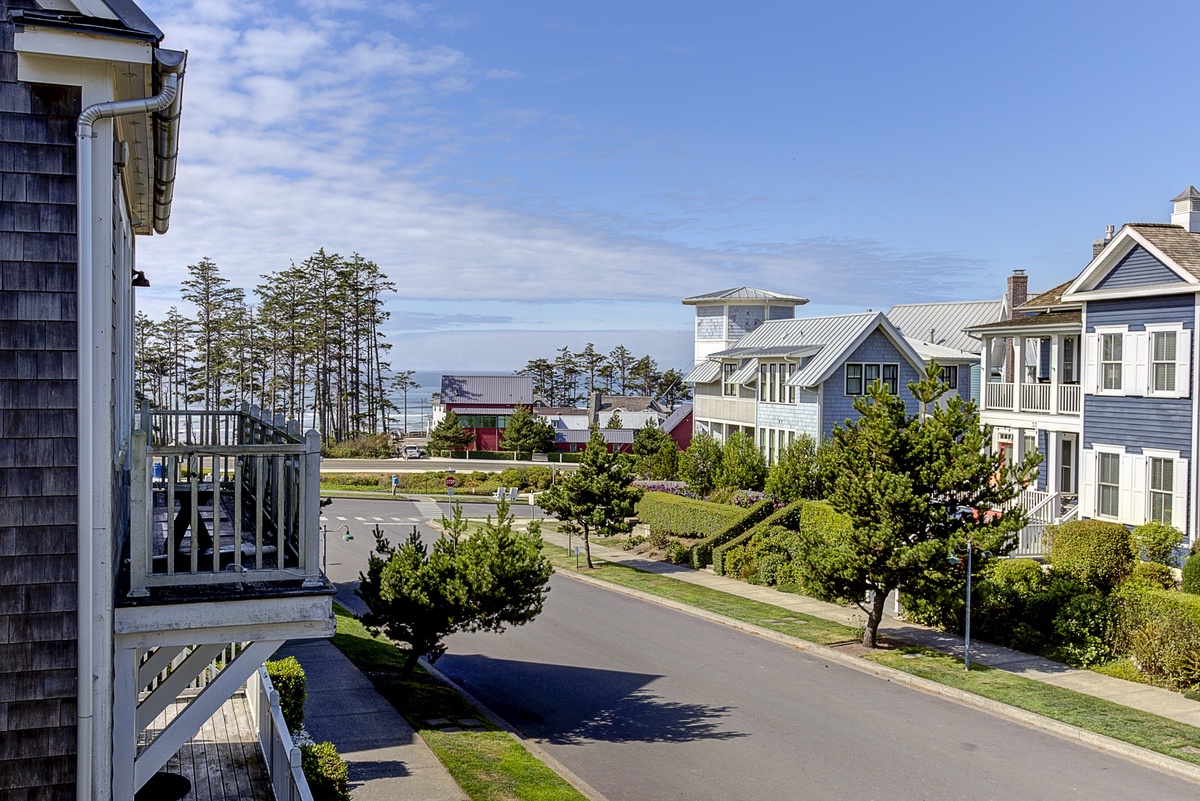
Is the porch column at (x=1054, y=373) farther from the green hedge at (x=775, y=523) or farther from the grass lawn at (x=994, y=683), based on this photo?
the grass lawn at (x=994, y=683)

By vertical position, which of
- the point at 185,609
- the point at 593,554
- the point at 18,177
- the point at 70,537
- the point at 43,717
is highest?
the point at 18,177

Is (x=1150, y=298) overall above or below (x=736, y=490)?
above

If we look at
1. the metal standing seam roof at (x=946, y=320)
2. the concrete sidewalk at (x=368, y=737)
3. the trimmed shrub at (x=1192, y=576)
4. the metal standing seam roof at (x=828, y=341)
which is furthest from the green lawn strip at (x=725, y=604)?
the metal standing seam roof at (x=946, y=320)

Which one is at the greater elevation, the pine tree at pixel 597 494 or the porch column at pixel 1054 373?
the porch column at pixel 1054 373

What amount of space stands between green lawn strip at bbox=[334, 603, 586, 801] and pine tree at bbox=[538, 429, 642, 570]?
40.6 feet

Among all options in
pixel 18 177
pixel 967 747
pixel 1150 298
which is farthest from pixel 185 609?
pixel 1150 298

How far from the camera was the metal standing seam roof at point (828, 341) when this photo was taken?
3872cm

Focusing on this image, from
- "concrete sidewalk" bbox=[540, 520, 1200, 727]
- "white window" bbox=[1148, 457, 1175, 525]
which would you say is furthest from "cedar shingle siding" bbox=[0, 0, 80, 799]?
"white window" bbox=[1148, 457, 1175, 525]

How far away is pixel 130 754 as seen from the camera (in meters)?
6.69

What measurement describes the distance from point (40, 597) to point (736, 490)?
32.7m

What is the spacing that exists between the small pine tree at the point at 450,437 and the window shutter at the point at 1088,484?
5091 cm

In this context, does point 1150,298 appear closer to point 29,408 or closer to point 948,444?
point 948,444

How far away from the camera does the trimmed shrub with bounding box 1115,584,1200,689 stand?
1769cm

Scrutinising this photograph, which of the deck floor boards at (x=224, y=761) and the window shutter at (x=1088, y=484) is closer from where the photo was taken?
the deck floor boards at (x=224, y=761)
